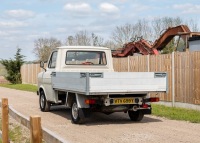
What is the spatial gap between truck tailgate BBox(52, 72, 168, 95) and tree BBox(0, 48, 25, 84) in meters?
32.2

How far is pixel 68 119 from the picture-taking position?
42.1ft

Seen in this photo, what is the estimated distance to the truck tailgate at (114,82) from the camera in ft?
34.4

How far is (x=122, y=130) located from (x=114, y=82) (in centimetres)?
135

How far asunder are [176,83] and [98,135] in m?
7.02

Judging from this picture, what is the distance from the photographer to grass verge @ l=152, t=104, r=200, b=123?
12.4 meters

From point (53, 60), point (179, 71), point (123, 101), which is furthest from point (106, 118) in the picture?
point (179, 71)

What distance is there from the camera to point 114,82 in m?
10.8

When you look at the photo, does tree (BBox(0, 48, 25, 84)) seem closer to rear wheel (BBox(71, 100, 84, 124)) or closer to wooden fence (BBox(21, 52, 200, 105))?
wooden fence (BBox(21, 52, 200, 105))

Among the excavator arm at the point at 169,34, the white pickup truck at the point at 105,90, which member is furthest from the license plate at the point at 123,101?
the excavator arm at the point at 169,34

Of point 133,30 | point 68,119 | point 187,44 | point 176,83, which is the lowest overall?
point 68,119

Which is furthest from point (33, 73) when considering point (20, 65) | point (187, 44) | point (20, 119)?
point (20, 119)

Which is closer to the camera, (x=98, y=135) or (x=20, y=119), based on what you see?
(x=20, y=119)

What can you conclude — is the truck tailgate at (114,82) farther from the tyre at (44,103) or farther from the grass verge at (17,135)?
the tyre at (44,103)

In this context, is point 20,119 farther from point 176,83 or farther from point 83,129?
point 176,83
